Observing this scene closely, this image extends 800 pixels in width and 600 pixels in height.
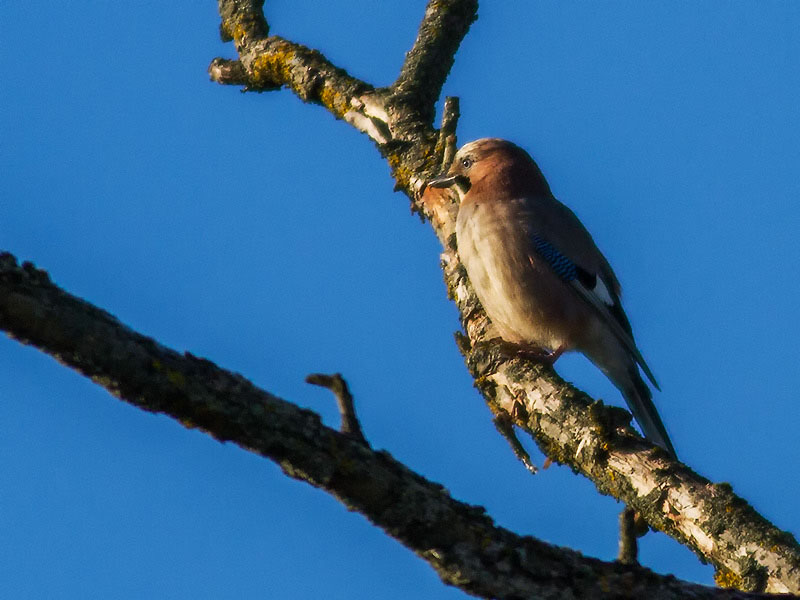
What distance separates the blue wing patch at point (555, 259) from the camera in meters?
8.80

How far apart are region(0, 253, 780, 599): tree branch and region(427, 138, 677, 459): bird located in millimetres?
4006

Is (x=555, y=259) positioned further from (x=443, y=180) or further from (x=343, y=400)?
(x=343, y=400)

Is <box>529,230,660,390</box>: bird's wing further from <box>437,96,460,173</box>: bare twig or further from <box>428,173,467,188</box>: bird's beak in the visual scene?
<box>437,96,460,173</box>: bare twig

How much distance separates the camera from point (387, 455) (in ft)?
12.1

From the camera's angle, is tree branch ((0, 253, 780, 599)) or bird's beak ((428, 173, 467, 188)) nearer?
tree branch ((0, 253, 780, 599))

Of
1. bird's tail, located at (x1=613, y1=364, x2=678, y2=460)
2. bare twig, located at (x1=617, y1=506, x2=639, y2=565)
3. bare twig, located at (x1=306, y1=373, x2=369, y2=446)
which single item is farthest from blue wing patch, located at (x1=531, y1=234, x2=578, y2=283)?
bare twig, located at (x1=306, y1=373, x2=369, y2=446)

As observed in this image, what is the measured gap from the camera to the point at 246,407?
3.46m

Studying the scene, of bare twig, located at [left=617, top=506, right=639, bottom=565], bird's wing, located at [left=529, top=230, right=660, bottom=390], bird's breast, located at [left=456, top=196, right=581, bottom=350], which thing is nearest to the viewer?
bare twig, located at [left=617, top=506, right=639, bottom=565]

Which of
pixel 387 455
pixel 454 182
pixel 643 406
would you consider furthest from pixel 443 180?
pixel 387 455

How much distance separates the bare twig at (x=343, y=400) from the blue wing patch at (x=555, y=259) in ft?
17.6

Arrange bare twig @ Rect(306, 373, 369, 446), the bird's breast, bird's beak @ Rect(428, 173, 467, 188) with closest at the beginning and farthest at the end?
bare twig @ Rect(306, 373, 369, 446)
the bird's breast
bird's beak @ Rect(428, 173, 467, 188)

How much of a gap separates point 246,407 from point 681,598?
177 cm

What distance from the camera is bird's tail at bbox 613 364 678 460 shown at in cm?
801

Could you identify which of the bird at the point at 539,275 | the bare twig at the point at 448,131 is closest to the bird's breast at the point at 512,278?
the bird at the point at 539,275
